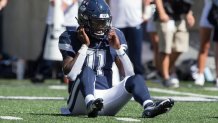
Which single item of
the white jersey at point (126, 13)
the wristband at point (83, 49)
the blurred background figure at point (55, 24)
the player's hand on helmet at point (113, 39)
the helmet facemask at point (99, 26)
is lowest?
the blurred background figure at point (55, 24)

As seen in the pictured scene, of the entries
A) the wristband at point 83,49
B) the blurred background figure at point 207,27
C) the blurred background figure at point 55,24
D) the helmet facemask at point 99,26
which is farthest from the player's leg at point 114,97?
the blurred background figure at point 207,27

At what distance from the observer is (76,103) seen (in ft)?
25.6

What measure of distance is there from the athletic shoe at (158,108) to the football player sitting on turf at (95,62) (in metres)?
0.04

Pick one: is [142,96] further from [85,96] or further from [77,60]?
[77,60]

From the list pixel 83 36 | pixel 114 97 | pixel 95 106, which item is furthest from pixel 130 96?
pixel 83 36

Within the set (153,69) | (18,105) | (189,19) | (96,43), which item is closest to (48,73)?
(153,69)

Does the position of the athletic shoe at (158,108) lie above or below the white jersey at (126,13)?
above

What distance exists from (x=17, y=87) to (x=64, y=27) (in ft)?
3.77

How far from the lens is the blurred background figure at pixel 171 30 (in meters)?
12.7

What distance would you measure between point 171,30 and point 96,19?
5148 mm

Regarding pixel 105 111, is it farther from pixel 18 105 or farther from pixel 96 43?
pixel 18 105

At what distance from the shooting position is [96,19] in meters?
7.83

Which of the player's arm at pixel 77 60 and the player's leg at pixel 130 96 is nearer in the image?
the player's leg at pixel 130 96

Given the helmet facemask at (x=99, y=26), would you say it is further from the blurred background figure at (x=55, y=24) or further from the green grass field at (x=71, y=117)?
the blurred background figure at (x=55, y=24)
